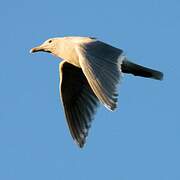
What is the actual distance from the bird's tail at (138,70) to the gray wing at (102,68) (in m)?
0.46

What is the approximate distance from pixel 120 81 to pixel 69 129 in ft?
8.59

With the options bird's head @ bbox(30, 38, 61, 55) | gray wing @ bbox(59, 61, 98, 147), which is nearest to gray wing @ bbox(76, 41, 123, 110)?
bird's head @ bbox(30, 38, 61, 55)

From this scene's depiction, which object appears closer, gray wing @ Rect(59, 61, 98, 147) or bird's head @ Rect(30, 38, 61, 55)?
bird's head @ Rect(30, 38, 61, 55)

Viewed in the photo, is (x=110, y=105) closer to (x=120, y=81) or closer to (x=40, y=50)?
(x=120, y=81)

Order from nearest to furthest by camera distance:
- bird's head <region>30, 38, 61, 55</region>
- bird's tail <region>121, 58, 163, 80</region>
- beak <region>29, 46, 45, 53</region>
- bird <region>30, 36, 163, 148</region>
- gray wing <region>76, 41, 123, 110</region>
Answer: gray wing <region>76, 41, 123, 110</region>, bird <region>30, 36, 163, 148</region>, bird's tail <region>121, 58, 163, 80</region>, bird's head <region>30, 38, 61, 55</region>, beak <region>29, 46, 45, 53</region>

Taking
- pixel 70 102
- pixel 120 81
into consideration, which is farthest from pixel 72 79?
pixel 120 81

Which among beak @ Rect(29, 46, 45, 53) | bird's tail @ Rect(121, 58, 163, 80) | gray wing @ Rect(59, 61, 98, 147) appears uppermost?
beak @ Rect(29, 46, 45, 53)

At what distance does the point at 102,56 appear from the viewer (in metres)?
15.4

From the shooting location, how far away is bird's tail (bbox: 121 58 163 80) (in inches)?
640

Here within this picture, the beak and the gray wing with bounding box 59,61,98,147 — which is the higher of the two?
the beak

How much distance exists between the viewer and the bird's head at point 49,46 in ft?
55.2

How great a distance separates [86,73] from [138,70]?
1694 millimetres

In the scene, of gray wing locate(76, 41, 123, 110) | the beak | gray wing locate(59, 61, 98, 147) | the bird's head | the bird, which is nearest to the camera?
gray wing locate(76, 41, 123, 110)

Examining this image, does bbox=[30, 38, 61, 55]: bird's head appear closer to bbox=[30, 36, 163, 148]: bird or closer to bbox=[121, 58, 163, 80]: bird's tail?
bbox=[30, 36, 163, 148]: bird
